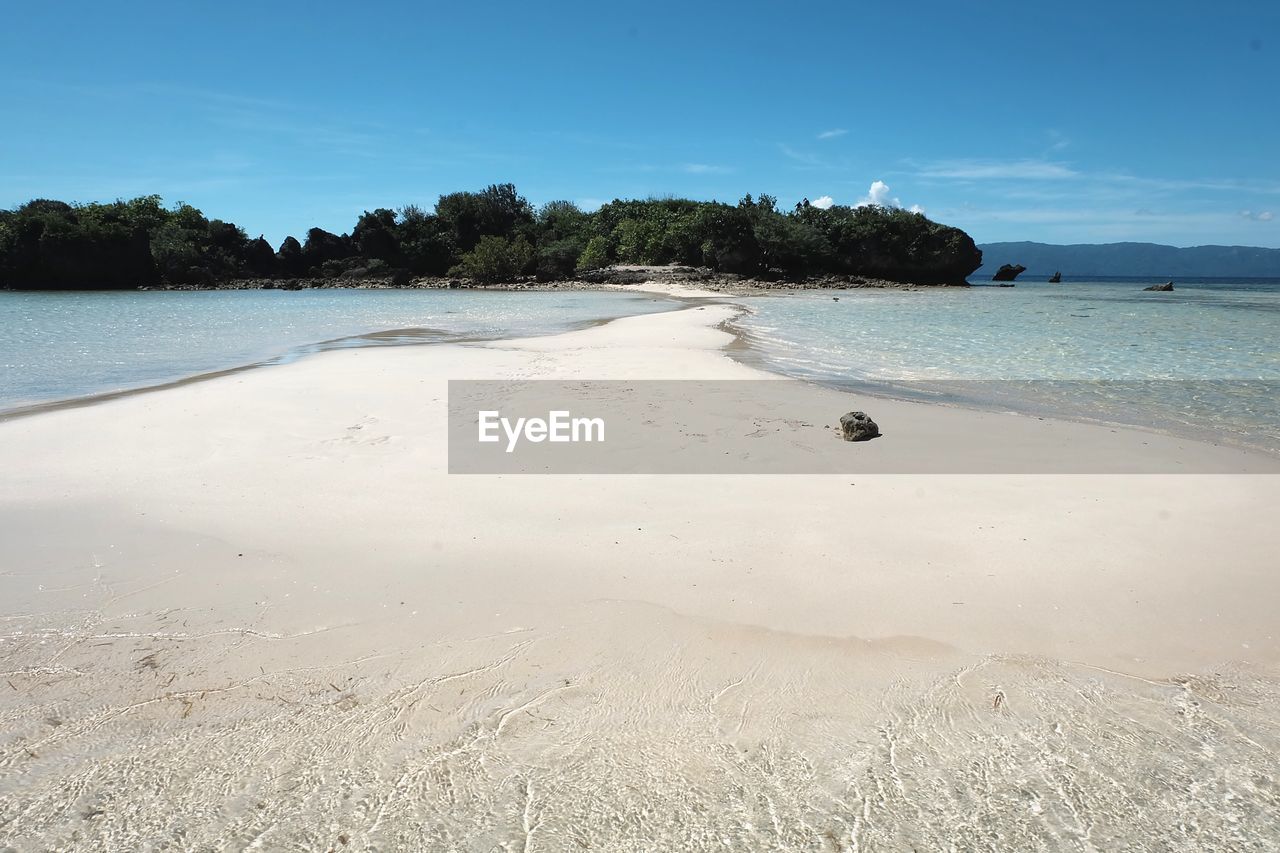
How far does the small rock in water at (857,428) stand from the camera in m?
5.47

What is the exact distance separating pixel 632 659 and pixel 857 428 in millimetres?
3555

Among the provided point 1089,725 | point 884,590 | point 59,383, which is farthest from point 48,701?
point 59,383

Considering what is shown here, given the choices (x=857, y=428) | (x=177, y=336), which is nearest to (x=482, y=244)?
(x=177, y=336)

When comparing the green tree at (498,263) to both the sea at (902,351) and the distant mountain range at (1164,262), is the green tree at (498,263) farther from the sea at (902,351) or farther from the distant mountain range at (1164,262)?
the distant mountain range at (1164,262)

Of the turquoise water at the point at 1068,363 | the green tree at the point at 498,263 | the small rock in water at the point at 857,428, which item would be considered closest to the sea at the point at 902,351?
the turquoise water at the point at 1068,363

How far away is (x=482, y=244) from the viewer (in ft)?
159

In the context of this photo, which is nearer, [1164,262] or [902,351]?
[902,351]

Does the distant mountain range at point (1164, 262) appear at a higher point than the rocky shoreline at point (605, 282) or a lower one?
higher

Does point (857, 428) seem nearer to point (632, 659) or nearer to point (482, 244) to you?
point (632, 659)

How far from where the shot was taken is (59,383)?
8.52 meters

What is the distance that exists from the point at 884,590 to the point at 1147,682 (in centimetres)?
93

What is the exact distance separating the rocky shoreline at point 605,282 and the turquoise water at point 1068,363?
18.7 meters

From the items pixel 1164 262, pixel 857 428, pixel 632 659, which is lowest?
pixel 632 659

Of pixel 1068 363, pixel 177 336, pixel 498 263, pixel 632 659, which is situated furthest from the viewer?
pixel 498 263
